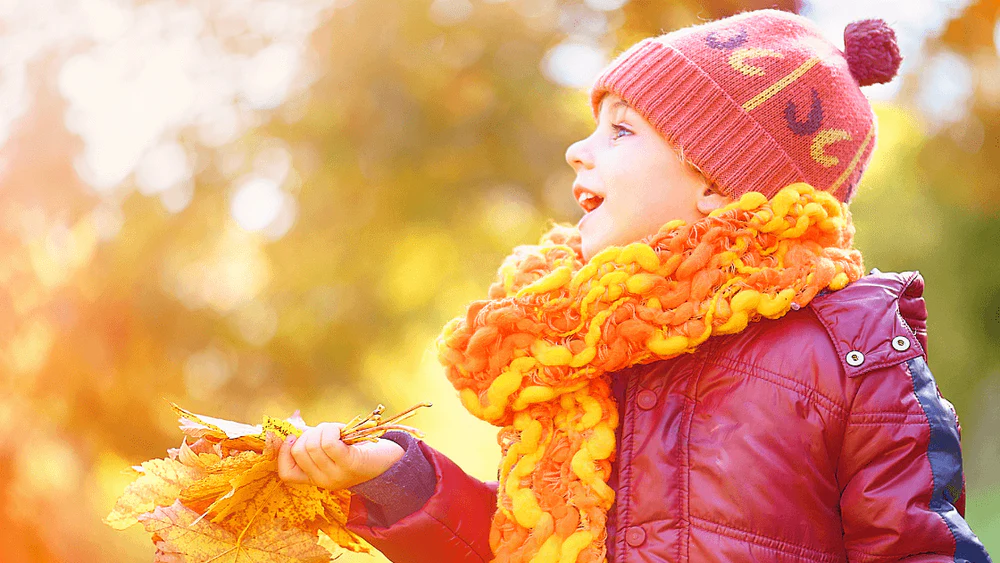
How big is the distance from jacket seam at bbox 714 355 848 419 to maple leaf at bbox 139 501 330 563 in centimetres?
60

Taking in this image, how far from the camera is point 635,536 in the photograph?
3.56ft

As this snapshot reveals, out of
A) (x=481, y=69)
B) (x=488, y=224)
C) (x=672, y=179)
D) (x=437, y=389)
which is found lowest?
(x=672, y=179)

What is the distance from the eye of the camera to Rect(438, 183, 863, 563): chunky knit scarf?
1.12 meters

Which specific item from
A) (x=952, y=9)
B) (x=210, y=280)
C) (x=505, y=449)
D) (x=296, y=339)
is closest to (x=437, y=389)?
(x=296, y=339)

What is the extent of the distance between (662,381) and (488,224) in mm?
1797

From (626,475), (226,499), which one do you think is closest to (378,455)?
(226,499)

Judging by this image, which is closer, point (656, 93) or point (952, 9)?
point (656, 93)

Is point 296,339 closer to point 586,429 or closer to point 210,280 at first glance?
point 210,280

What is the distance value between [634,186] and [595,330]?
26cm

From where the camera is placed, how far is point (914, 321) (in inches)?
48.6

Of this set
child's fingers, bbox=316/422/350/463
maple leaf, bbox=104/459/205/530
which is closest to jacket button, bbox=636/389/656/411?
child's fingers, bbox=316/422/350/463

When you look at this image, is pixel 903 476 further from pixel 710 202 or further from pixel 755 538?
pixel 710 202

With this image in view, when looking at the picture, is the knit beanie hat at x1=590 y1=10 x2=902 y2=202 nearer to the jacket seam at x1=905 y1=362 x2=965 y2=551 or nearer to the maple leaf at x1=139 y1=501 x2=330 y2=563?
the jacket seam at x1=905 y1=362 x2=965 y2=551

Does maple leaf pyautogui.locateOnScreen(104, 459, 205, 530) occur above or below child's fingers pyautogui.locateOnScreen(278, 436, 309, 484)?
above
